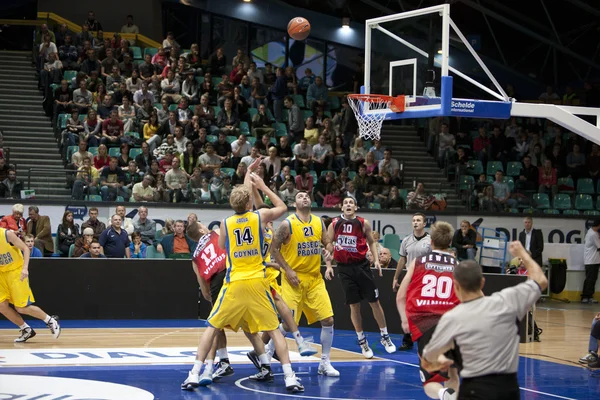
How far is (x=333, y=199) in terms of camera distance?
19641mm

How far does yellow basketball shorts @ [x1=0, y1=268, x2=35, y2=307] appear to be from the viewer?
12742 millimetres

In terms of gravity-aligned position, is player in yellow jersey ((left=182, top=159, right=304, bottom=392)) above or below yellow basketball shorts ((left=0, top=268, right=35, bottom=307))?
above

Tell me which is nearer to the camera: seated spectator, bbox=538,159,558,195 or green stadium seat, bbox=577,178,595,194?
seated spectator, bbox=538,159,558,195

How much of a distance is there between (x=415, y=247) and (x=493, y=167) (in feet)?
35.3

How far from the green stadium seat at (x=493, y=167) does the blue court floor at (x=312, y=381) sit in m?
11.1

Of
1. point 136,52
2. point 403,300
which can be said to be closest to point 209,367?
point 403,300

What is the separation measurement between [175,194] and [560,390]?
1072cm

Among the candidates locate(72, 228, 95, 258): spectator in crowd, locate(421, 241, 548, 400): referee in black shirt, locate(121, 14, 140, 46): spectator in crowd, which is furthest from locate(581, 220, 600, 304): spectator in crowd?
locate(421, 241, 548, 400): referee in black shirt

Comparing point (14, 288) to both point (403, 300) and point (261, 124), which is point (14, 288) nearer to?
point (403, 300)

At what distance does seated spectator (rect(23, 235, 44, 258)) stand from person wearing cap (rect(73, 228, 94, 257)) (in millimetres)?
785

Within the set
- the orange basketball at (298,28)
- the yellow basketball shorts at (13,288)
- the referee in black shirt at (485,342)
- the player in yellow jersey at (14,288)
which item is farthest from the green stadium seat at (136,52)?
the referee in black shirt at (485,342)

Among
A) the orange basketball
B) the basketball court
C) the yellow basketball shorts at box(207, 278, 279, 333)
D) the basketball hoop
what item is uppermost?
the orange basketball

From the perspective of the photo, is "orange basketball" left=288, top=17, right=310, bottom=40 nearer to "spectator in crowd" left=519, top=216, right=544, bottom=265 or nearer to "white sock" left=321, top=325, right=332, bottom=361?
"white sock" left=321, top=325, right=332, bottom=361

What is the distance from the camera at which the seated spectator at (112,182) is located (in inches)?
725
